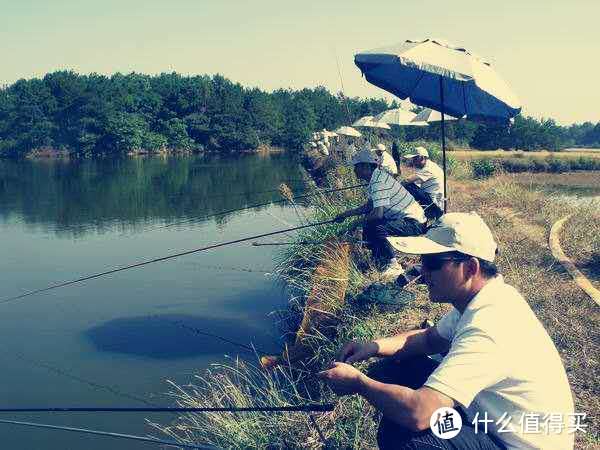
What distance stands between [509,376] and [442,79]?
516 centimetres

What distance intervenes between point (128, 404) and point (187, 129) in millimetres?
53007

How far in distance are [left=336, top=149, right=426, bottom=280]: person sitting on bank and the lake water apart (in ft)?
4.89

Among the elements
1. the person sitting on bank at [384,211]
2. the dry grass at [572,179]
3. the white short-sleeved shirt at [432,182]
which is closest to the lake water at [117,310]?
the person sitting on bank at [384,211]

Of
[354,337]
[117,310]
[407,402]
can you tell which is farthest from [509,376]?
[117,310]

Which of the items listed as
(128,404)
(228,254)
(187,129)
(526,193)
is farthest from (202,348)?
(187,129)

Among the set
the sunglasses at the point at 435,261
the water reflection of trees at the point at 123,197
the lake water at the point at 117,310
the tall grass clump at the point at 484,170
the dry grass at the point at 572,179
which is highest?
the sunglasses at the point at 435,261

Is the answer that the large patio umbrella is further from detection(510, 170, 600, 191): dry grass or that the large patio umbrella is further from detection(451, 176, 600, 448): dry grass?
detection(510, 170, 600, 191): dry grass

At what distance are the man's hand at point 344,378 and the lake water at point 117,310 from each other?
276 cm

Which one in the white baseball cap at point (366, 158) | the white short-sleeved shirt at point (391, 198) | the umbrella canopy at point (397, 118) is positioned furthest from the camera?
the umbrella canopy at point (397, 118)

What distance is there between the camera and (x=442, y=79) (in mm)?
6637

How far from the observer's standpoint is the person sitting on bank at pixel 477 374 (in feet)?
6.39

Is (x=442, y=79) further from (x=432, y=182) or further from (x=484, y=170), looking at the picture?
(x=484, y=170)

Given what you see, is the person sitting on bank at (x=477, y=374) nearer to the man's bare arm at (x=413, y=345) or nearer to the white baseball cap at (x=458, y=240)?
the white baseball cap at (x=458, y=240)

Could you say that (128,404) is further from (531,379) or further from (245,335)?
(531,379)
